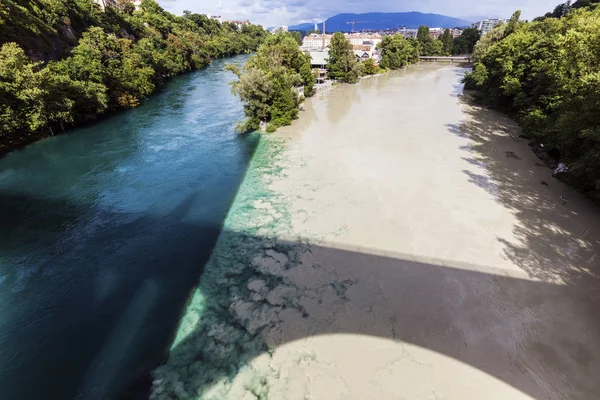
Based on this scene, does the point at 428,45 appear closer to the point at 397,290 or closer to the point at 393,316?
the point at 397,290

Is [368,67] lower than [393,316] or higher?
higher

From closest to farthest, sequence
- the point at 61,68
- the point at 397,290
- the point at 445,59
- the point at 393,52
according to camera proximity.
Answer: the point at 397,290 < the point at 61,68 < the point at 393,52 < the point at 445,59

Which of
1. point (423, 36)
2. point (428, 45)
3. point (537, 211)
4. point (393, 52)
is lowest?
point (537, 211)

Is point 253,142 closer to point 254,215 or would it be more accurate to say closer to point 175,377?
point 254,215

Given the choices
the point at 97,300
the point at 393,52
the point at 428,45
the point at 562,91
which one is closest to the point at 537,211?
the point at 562,91

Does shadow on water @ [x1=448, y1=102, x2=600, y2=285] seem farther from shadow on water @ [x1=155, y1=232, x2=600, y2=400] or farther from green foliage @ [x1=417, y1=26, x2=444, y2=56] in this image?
green foliage @ [x1=417, y1=26, x2=444, y2=56]

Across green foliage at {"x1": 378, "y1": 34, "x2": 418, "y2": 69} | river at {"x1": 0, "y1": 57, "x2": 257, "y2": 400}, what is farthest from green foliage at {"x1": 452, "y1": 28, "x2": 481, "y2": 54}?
river at {"x1": 0, "y1": 57, "x2": 257, "y2": 400}

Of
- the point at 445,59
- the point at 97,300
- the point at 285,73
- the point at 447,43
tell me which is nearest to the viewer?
the point at 97,300

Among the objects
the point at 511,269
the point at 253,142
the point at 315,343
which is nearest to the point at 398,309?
the point at 315,343
